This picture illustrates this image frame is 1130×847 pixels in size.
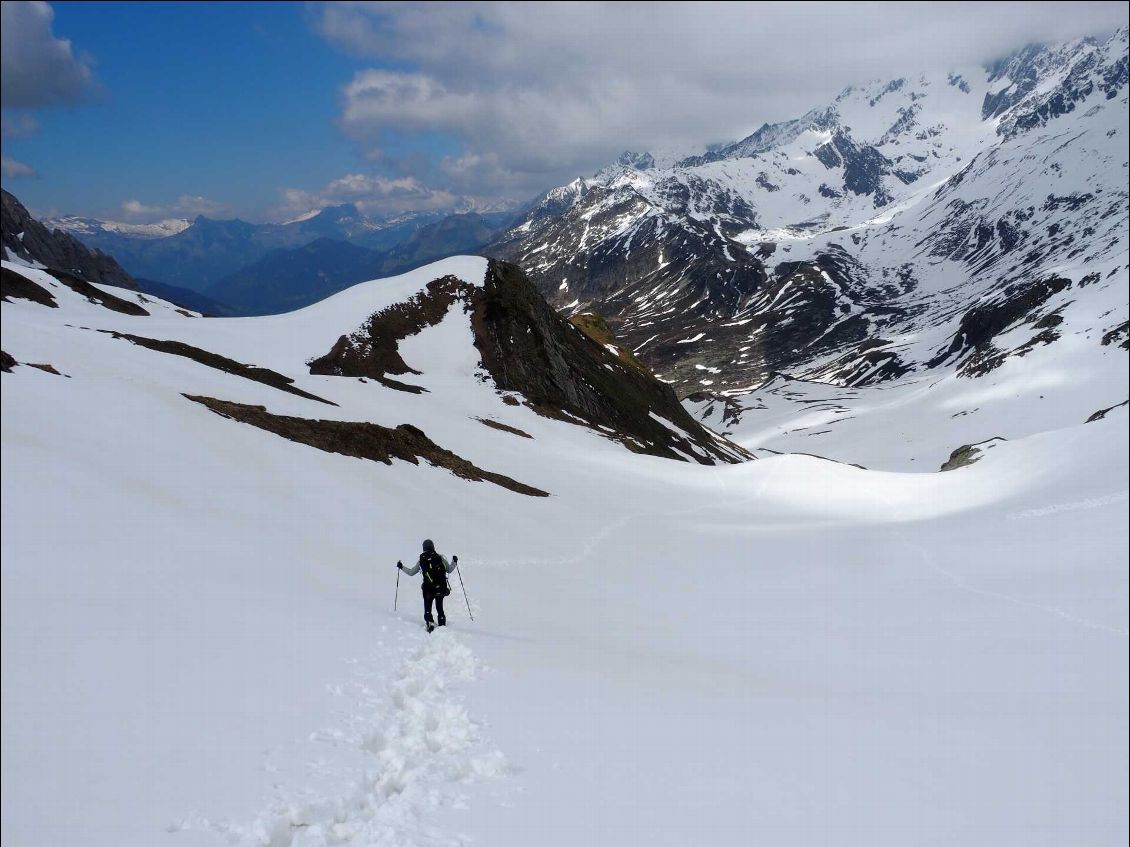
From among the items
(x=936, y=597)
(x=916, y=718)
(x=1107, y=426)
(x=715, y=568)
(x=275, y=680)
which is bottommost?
(x=916, y=718)

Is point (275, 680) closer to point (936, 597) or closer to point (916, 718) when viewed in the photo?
point (916, 718)

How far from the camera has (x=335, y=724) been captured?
28.1 ft

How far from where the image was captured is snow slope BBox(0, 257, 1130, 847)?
6996 mm

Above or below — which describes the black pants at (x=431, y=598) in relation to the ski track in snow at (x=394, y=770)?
above

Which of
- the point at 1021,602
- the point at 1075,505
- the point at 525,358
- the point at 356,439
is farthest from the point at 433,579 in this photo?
the point at 525,358

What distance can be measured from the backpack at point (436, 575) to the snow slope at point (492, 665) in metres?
0.95

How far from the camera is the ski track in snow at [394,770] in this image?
6586mm

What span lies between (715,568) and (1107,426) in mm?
23290

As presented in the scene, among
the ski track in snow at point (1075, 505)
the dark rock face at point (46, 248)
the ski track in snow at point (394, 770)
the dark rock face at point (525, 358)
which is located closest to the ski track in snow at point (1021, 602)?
the ski track in snow at point (1075, 505)

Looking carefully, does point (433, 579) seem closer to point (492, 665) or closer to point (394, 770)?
point (492, 665)

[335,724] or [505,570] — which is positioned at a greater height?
[505,570]

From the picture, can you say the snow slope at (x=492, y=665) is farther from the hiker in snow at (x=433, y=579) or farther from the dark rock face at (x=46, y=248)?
the dark rock face at (x=46, y=248)

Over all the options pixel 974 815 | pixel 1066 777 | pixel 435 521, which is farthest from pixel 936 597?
pixel 435 521

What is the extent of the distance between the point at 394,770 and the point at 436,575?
611cm
